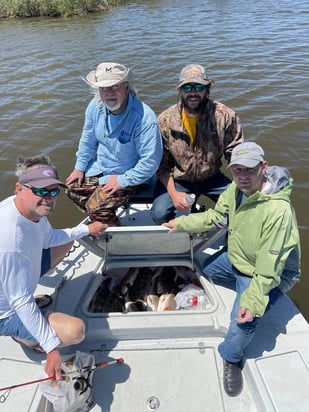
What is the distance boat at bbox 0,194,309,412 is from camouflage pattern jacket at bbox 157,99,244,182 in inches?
33.5

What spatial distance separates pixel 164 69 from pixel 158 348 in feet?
31.1

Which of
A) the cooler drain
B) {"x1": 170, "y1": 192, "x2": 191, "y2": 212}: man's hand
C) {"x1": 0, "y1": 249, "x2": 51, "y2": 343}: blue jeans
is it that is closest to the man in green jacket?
the cooler drain

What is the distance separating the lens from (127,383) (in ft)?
8.90

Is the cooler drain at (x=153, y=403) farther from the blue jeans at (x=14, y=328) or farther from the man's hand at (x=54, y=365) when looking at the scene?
the blue jeans at (x=14, y=328)

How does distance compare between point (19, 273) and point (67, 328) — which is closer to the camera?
point (19, 273)

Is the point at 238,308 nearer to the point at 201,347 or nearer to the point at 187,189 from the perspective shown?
the point at 201,347

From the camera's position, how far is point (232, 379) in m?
2.58

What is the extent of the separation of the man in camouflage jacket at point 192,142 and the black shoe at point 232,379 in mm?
1517

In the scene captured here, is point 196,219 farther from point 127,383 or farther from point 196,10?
point 196,10

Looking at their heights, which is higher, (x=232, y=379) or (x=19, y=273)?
(x=19, y=273)

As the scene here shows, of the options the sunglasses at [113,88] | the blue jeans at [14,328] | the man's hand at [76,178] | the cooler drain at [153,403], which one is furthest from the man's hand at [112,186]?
the cooler drain at [153,403]

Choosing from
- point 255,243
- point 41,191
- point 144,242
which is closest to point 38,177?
point 41,191

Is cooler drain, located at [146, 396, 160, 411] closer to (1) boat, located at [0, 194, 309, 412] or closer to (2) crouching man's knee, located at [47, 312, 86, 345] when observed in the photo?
(1) boat, located at [0, 194, 309, 412]

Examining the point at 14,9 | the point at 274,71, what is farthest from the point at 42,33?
the point at 274,71
